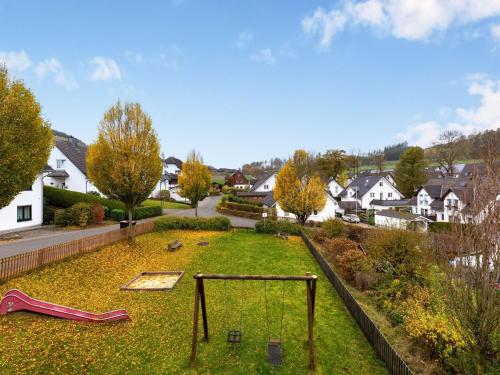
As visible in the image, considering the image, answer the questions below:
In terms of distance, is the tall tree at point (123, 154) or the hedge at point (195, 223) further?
the hedge at point (195, 223)

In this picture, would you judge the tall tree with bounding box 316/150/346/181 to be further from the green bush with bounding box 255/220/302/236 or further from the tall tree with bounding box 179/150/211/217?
the green bush with bounding box 255/220/302/236

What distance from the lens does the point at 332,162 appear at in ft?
291

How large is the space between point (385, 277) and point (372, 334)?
315 inches

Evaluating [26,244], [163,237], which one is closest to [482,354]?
[163,237]

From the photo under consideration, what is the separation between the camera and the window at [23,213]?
1152 inches

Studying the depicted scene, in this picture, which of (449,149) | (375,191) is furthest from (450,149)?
(375,191)

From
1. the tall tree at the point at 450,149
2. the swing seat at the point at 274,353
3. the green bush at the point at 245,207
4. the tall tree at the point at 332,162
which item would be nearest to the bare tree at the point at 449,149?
the tall tree at the point at 450,149

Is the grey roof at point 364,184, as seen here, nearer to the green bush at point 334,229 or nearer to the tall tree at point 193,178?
the green bush at point 334,229

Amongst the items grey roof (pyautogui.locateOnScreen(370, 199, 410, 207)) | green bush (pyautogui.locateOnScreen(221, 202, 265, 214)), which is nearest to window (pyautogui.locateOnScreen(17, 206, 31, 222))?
green bush (pyautogui.locateOnScreen(221, 202, 265, 214))

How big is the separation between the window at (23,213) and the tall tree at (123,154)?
46.9 feet

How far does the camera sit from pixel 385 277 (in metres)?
17.3

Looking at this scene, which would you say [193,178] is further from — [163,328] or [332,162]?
[332,162]

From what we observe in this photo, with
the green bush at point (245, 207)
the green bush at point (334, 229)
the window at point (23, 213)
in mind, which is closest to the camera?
the window at point (23, 213)

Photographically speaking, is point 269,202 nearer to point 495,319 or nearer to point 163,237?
point 163,237
